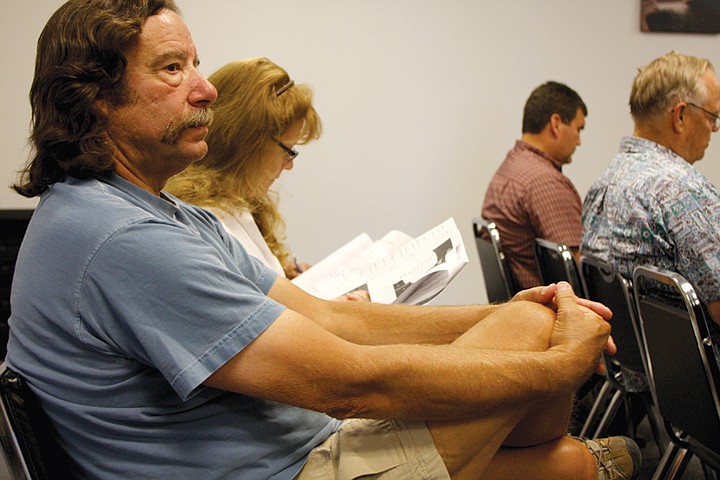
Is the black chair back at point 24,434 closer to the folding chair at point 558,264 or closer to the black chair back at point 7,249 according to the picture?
the black chair back at point 7,249

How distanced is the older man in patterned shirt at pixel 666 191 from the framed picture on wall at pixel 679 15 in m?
1.80

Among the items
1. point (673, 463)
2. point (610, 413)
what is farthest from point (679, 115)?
point (673, 463)

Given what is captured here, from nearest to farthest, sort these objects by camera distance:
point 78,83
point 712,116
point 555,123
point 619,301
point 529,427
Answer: point 78,83 → point 529,427 → point 619,301 → point 712,116 → point 555,123

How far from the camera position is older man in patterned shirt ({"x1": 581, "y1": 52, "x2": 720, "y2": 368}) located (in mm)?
2074

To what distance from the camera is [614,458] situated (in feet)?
4.46

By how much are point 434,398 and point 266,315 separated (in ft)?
0.91

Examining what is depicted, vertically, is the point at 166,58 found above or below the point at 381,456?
above

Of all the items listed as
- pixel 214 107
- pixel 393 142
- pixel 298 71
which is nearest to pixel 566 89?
pixel 393 142

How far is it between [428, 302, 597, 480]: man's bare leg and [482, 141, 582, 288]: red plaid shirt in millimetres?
1701

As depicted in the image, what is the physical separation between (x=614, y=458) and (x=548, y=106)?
2.49 meters

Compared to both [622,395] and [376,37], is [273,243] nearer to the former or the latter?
[622,395]

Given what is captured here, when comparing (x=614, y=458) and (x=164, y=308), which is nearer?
(x=164, y=308)

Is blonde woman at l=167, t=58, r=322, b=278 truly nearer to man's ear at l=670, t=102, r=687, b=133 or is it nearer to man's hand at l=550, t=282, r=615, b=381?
man's hand at l=550, t=282, r=615, b=381

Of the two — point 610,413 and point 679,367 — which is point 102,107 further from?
point 610,413
